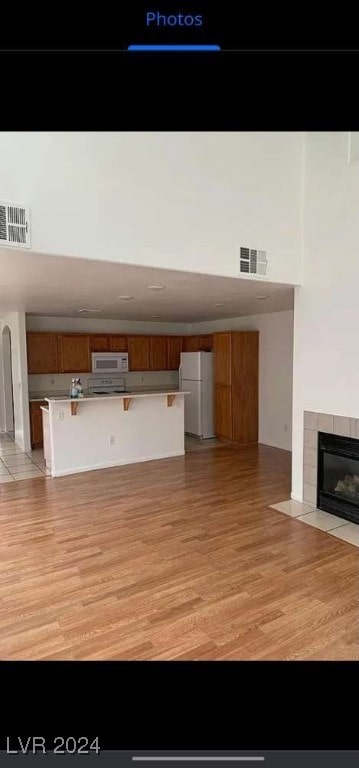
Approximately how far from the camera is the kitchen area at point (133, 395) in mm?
5133

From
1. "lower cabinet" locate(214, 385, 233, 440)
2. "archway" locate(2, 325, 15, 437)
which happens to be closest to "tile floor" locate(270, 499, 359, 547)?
"lower cabinet" locate(214, 385, 233, 440)

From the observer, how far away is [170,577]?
255cm

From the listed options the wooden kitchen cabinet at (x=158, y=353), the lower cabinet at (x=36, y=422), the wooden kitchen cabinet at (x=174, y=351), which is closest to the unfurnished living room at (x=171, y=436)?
the lower cabinet at (x=36, y=422)

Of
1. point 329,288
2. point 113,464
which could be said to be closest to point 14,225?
point 329,288

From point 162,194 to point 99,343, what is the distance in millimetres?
4609

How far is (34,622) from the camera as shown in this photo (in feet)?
6.91

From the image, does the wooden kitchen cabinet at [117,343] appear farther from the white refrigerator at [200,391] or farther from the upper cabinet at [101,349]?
the white refrigerator at [200,391]

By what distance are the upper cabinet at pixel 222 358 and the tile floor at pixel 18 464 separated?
3270mm

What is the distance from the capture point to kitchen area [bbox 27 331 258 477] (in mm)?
5133

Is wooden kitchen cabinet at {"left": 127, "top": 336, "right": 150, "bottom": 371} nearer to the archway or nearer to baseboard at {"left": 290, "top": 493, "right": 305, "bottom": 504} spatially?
the archway

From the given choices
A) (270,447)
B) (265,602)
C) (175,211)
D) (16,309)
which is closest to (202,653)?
(265,602)

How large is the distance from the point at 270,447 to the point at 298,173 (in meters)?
4.27

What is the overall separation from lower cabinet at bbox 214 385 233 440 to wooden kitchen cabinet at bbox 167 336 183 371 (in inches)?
60.9
